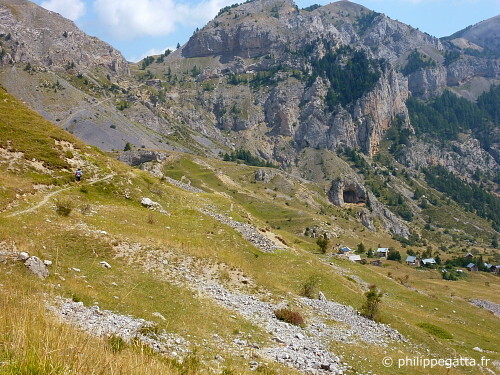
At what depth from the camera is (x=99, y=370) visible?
5676 mm

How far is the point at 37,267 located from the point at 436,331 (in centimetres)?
3780

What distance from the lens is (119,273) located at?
69.6 feet

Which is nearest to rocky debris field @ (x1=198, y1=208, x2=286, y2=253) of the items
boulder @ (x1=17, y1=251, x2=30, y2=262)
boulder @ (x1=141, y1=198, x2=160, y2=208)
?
boulder @ (x1=141, y1=198, x2=160, y2=208)

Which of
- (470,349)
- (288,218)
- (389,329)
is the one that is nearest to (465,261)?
(288,218)

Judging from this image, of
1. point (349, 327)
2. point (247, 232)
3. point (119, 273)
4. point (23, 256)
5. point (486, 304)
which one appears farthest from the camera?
point (486, 304)

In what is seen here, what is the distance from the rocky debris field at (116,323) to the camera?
1298 cm

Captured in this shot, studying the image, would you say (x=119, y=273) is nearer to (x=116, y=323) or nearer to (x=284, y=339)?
(x=116, y=323)

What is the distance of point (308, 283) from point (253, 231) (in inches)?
533

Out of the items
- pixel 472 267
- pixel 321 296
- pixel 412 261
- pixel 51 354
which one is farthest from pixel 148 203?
pixel 472 267

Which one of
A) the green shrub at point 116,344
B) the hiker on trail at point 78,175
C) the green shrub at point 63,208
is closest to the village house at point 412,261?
the hiker on trail at point 78,175

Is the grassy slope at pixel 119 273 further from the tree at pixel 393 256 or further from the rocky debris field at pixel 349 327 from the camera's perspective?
the tree at pixel 393 256

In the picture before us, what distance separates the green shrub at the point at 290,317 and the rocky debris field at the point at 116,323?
9.64 metres

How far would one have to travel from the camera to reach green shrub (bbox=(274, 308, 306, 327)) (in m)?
22.9

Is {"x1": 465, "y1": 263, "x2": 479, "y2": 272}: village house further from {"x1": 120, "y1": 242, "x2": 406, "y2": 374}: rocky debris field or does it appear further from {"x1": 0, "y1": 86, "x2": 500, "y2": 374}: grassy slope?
{"x1": 120, "y1": 242, "x2": 406, "y2": 374}: rocky debris field
